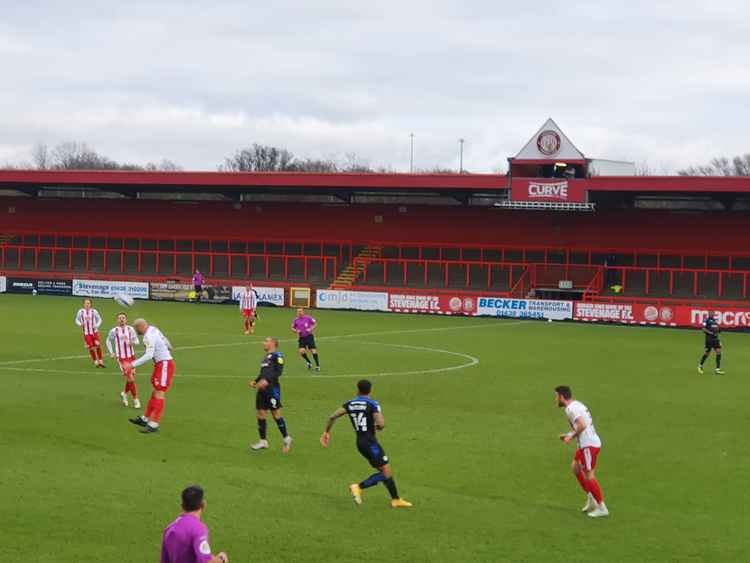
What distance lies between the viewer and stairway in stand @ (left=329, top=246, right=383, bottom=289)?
6769cm

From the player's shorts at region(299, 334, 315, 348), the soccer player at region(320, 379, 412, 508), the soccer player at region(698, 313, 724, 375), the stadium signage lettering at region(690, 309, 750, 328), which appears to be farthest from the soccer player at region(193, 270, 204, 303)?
the soccer player at region(320, 379, 412, 508)

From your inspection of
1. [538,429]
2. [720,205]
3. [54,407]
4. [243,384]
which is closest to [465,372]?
[243,384]

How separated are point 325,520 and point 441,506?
1.94 m

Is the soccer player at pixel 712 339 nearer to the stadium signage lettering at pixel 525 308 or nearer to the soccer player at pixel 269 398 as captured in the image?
the soccer player at pixel 269 398

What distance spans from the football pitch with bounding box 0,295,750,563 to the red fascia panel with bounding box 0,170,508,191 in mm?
29843

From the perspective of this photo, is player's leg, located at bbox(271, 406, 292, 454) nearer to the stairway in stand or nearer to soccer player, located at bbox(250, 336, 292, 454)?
soccer player, located at bbox(250, 336, 292, 454)

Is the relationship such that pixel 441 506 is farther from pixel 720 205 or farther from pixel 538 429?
pixel 720 205

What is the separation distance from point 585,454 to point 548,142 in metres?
48.1

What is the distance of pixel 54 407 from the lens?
2330 cm

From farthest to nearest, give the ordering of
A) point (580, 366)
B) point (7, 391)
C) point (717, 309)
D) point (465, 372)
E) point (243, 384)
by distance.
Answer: point (717, 309) → point (580, 366) → point (465, 372) → point (243, 384) → point (7, 391)

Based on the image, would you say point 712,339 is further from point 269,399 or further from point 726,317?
point 726,317

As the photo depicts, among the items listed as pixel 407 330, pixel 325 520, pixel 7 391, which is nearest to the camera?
pixel 325 520

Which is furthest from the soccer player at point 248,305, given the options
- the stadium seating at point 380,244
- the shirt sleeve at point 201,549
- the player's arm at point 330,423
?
the shirt sleeve at point 201,549

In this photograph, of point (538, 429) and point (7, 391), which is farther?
point (7, 391)
